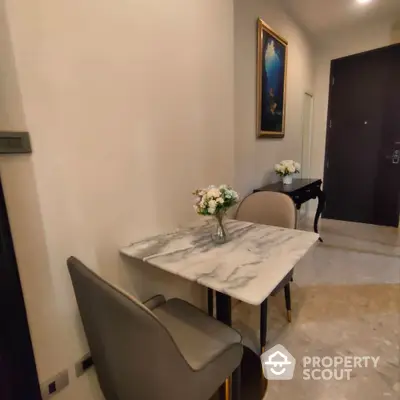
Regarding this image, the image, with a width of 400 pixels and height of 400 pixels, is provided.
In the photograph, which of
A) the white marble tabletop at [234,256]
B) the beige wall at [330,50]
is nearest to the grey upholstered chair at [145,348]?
the white marble tabletop at [234,256]

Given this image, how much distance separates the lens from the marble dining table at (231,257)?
3.40ft

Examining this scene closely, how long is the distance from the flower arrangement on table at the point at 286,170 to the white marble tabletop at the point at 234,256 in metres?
1.60

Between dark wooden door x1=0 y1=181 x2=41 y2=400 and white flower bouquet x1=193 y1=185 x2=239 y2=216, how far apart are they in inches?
31.6

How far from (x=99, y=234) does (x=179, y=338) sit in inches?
23.3

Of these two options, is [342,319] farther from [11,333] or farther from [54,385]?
[11,333]

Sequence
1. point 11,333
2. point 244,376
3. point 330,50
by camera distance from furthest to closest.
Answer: point 330,50
point 244,376
point 11,333

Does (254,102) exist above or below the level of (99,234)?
above

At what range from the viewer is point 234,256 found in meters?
1.29

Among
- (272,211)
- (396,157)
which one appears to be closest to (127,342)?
(272,211)

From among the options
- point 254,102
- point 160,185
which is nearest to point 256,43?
point 254,102

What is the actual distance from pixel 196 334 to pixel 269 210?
112cm

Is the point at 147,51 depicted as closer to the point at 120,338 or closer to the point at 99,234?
the point at 99,234

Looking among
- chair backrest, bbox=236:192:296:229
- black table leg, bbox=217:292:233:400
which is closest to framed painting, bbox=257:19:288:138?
chair backrest, bbox=236:192:296:229

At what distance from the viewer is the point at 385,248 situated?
327 cm
